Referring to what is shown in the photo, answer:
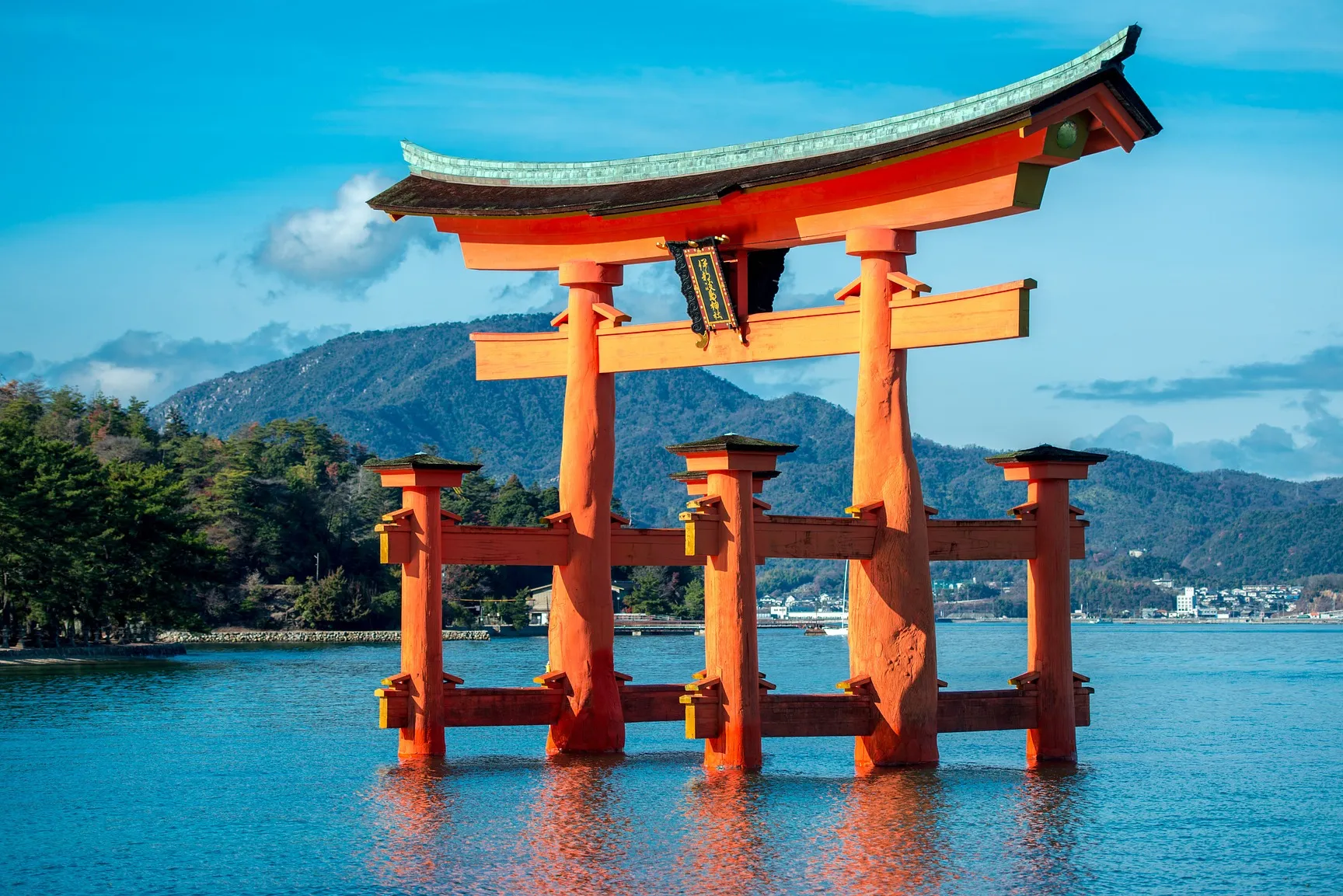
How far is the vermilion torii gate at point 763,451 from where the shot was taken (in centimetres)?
1750

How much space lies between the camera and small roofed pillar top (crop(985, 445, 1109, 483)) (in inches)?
737

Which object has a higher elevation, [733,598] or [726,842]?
[733,598]

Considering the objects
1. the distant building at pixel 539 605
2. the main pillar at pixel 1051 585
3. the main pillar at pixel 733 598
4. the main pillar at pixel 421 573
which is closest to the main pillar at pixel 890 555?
the main pillar at pixel 733 598

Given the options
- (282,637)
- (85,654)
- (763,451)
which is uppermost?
(763,451)

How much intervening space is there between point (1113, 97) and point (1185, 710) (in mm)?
23775

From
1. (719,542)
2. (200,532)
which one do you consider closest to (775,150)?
(719,542)

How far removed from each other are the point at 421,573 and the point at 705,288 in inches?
170

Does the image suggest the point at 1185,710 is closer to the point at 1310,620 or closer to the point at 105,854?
the point at 105,854

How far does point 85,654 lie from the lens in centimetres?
4956

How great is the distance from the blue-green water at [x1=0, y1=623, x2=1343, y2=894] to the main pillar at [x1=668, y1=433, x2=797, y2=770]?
510mm

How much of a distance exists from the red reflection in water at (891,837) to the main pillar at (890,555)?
1.70 ft

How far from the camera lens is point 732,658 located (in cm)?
1770

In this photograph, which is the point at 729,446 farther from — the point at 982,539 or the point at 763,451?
the point at 982,539

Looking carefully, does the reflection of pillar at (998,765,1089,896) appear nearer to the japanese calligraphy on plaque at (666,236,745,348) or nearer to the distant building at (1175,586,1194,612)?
the japanese calligraphy on plaque at (666,236,745,348)
